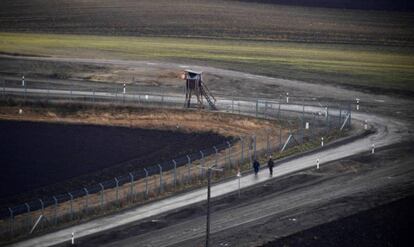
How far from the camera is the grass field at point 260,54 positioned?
86188 millimetres

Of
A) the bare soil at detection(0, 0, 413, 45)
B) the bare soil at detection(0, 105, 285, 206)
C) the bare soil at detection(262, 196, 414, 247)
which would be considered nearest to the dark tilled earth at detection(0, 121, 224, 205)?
the bare soil at detection(0, 105, 285, 206)

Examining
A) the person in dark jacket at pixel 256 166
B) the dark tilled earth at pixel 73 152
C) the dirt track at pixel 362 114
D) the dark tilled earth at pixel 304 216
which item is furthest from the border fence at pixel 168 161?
the dark tilled earth at pixel 304 216

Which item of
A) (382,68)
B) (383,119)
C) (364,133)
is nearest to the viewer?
(364,133)

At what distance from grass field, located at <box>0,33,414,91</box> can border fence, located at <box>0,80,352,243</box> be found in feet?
47.5

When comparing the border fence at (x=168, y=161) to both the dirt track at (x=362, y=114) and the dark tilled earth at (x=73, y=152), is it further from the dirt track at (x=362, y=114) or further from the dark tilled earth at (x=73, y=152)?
the dirt track at (x=362, y=114)

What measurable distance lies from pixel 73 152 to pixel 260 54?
45329 millimetres

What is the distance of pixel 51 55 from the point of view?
303 feet

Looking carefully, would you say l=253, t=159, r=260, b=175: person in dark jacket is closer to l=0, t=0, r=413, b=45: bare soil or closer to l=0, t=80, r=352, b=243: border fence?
l=0, t=80, r=352, b=243: border fence

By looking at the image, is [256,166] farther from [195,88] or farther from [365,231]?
[195,88]

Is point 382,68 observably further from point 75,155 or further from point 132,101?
point 75,155

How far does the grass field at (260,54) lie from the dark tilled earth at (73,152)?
2645cm

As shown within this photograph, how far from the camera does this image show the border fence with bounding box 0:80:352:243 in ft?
143

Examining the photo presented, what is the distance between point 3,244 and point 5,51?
186 feet

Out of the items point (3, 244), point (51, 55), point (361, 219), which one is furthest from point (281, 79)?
point (3, 244)
